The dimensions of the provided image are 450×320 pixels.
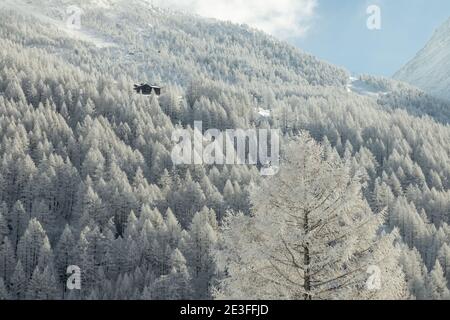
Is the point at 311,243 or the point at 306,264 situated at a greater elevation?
the point at 311,243

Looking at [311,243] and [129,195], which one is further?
[129,195]

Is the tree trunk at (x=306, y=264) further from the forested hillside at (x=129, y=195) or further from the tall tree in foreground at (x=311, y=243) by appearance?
the forested hillside at (x=129, y=195)

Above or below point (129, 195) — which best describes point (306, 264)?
below

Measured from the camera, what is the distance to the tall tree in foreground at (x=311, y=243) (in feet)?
50.4

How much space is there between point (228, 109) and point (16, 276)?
119147 millimetres

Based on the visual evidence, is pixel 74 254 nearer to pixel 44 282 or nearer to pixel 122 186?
pixel 44 282

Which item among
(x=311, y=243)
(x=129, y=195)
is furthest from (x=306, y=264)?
(x=129, y=195)

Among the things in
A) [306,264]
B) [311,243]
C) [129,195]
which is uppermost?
[129,195]

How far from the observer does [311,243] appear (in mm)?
15641

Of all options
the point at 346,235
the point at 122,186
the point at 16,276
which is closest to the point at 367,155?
the point at 122,186

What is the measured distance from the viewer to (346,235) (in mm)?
15695

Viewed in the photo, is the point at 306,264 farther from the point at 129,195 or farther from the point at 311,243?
the point at 129,195

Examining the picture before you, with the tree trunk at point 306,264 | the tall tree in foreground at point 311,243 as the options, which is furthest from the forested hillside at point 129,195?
the tree trunk at point 306,264
